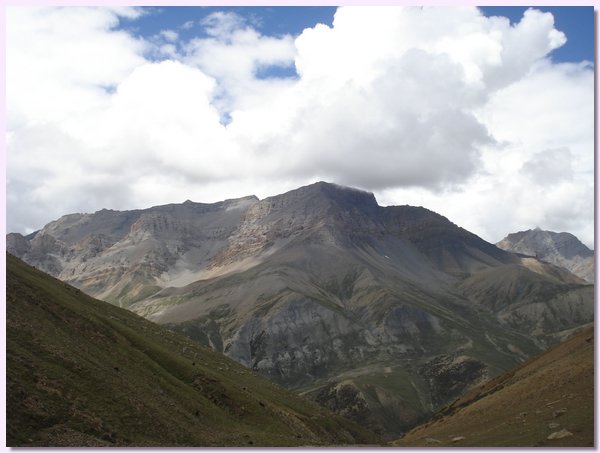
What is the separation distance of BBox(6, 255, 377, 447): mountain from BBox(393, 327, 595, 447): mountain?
70.6ft

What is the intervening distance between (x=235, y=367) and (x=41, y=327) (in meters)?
62.3

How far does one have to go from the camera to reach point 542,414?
58.8 meters

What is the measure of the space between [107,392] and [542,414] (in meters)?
41.3

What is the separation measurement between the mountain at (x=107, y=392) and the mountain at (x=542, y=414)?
70.6 feet

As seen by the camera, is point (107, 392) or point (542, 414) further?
point (542, 414)

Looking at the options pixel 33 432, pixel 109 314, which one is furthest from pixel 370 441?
pixel 33 432

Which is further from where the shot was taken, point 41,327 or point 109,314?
point 109,314

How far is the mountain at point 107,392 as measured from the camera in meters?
46.7

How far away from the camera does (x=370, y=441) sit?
11250cm

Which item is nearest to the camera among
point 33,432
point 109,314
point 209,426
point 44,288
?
point 33,432

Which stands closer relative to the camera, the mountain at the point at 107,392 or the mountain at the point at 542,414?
the mountain at the point at 107,392

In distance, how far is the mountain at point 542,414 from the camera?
1901 inches

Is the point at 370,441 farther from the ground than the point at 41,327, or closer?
closer

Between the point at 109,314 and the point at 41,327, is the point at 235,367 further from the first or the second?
the point at 41,327
